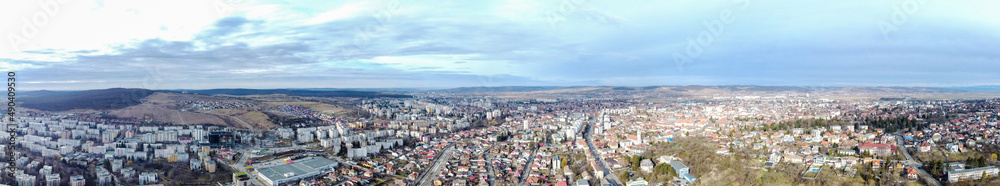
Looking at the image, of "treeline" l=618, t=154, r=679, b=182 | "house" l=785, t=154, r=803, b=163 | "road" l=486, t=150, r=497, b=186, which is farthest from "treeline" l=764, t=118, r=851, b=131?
"road" l=486, t=150, r=497, b=186

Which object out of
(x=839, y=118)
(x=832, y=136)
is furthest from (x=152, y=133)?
(x=839, y=118)

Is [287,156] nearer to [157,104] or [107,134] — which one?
[107,134]

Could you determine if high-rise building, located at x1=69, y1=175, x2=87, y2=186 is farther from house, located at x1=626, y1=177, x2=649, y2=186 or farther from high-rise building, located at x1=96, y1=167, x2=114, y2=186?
house, located at x1=626, y1=177, x2=649, y2=186

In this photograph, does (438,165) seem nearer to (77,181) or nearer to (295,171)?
(295,171)

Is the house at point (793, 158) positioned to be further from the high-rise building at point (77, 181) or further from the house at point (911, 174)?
the high-rise building at point (77, 181)

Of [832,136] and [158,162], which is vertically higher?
[832,136]

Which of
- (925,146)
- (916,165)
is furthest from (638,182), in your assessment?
(925,146)

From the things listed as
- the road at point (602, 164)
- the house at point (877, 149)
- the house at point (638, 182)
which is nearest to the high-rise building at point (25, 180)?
the road at point (602, 164)
